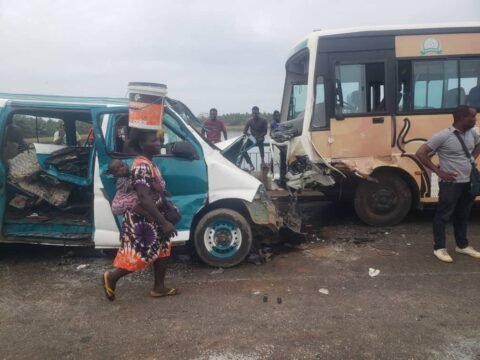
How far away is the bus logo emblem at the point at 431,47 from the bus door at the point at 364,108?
0.49m

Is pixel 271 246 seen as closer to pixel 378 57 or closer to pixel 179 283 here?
pixel 179 283

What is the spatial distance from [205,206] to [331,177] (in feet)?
6.87

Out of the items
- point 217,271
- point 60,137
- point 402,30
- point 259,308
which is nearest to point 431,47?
point 402,30

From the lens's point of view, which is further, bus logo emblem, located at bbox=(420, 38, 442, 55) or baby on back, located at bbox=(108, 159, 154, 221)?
bus logo emblem, located at bbox=(420, 38, 442, 55)

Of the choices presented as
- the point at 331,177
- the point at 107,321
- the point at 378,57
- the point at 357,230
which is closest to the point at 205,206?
the point at 107,321

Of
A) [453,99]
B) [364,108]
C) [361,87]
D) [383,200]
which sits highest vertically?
[361,87]

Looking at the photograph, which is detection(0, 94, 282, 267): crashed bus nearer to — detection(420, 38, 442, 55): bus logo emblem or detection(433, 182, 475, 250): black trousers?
detection(433, 182, 475, 250): black trousers

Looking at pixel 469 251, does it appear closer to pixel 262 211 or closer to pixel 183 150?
pixel 262 211

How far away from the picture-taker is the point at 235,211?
191 inches

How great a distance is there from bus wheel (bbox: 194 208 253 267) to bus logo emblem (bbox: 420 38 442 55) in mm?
3771

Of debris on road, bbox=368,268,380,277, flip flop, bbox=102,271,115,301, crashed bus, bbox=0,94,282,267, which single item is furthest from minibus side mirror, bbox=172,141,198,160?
debris on road, bbox=368,268,380,277

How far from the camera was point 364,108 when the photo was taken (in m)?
6.31

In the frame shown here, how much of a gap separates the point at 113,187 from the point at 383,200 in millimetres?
3981

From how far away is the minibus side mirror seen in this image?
14.9ft
